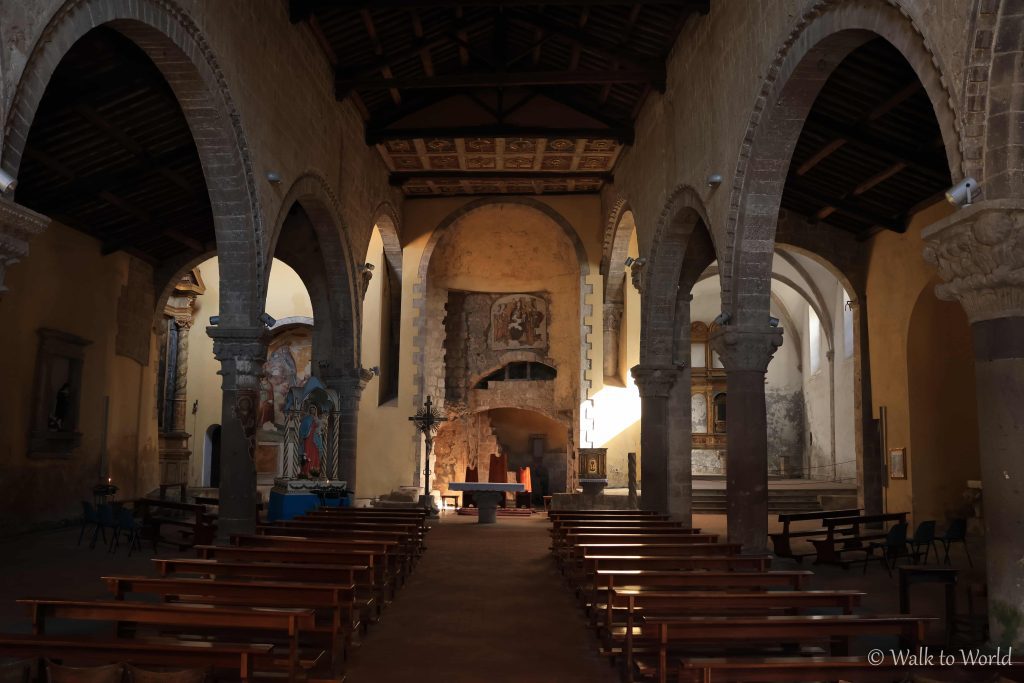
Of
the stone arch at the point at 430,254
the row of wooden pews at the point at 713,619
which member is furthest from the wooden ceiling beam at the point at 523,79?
the row of wooden pews at the point at 713,619

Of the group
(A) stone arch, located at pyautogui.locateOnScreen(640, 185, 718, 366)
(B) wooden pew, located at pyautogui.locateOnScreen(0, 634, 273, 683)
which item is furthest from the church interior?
(A) stone arch, located at pyautogui.locateOnScreen(640, 185, 718, 366)

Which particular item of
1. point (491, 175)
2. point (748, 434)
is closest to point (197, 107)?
point (748, 434)

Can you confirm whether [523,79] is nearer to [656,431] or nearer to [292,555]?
[656,431]

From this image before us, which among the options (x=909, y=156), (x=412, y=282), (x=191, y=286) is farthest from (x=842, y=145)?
(x=191, y=286)

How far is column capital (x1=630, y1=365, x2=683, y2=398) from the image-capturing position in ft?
49.0

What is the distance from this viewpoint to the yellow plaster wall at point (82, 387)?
13711mm

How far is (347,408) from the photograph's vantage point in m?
17.0

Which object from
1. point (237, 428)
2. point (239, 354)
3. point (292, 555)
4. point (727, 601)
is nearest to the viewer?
point (727, 601)

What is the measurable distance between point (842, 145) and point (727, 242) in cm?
375

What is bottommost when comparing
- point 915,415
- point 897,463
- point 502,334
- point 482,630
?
point 482,630

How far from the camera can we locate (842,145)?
13.0 m

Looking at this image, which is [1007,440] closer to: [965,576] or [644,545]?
[644,545]

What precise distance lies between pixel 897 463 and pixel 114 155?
13.7 meters

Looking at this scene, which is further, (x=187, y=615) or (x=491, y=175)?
(x=491, y=175)
